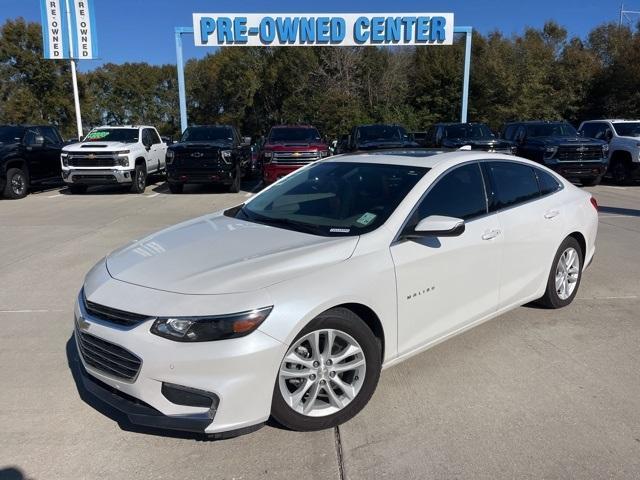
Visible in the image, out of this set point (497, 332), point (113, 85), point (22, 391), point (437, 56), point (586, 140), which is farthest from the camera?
point (113, 85)

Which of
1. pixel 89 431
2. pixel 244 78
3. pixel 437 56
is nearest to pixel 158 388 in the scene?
pixel 89 431

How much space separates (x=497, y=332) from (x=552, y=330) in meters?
0.48

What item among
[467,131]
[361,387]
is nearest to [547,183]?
[361,387]

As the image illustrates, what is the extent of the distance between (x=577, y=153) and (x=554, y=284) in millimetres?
11131

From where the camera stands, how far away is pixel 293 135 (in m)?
15.2

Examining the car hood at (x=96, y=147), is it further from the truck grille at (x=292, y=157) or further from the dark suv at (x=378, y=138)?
the dark suv at (x=378, y=138)

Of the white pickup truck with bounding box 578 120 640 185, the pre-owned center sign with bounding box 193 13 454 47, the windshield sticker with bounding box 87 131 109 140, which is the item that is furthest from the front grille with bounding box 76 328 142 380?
the pre-owned center sign with bounding box 193 13 454 47

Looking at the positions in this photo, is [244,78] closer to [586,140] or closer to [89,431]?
[586,140]

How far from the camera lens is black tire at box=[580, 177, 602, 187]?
15148mm

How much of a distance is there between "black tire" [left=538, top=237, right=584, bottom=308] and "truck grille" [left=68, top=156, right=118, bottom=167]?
485 inches

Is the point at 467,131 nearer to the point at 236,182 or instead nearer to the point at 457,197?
the point at 236,182

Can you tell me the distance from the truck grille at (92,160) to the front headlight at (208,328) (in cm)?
1275

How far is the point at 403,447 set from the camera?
2969 millimetres

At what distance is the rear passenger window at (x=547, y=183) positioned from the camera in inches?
190
